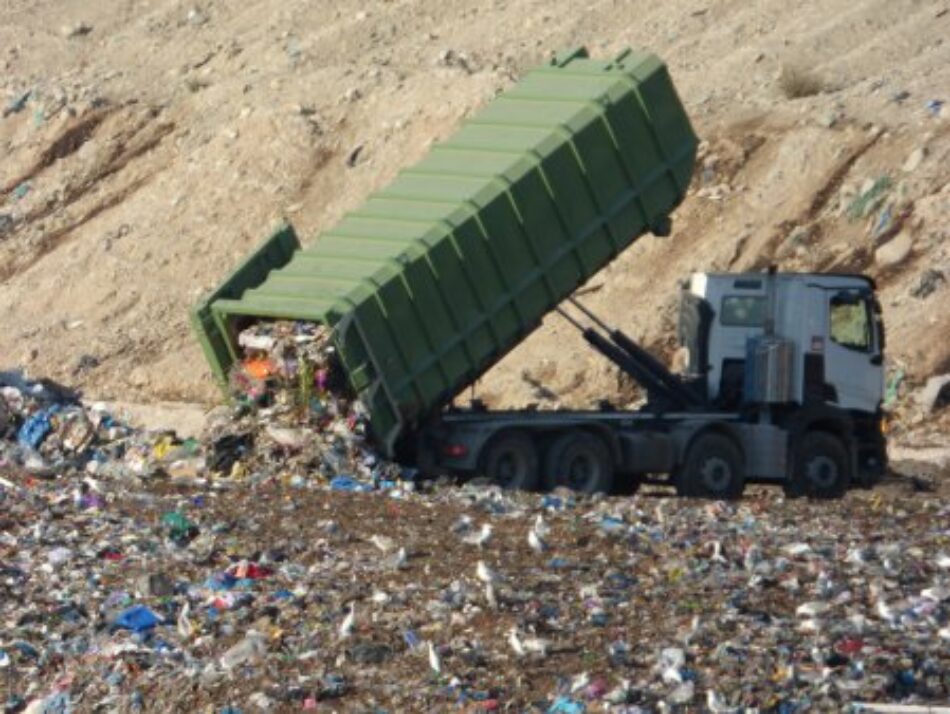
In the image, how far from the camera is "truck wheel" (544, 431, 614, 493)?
21.9 m

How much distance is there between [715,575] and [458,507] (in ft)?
11.4

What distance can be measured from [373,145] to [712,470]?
14.4 meters

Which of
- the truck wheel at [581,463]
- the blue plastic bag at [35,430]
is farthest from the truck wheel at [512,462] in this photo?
the blue plastic bag at [35,430]

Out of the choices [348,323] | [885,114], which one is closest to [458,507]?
[348,323]

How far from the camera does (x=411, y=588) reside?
15.9 meters

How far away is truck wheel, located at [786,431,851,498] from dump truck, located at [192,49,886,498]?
0.02m

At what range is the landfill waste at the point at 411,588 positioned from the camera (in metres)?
13.8

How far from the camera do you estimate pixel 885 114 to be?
1297 inches

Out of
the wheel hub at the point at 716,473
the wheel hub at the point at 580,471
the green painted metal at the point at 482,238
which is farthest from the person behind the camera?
the wheel hub at the point at 716,473

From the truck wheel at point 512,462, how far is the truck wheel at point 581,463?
0.54ft

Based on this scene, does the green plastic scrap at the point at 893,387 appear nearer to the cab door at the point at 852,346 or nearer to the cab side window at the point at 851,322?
the cab door at the point at 852,346

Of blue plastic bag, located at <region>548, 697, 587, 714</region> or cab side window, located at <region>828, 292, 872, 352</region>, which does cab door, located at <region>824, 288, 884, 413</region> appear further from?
blue plastic bag, located at <region>548, 697, 587, 714</region>

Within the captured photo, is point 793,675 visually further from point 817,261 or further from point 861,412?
point 817,261

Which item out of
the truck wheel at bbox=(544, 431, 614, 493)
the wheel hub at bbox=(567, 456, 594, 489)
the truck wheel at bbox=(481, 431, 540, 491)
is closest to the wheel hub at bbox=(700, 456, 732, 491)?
the truck wheel at bbox=(544, 431, 614, 493)
